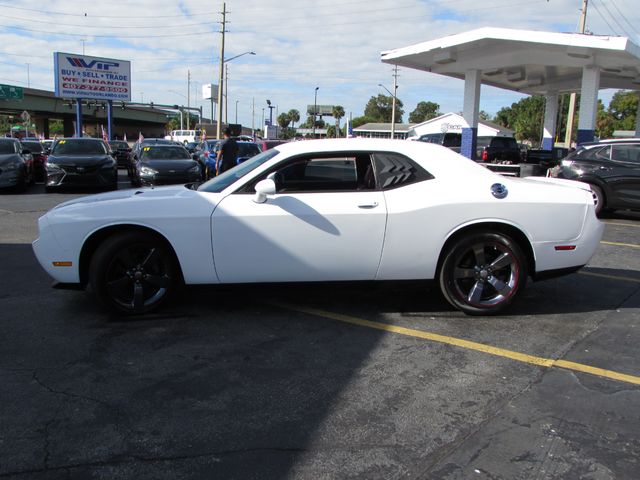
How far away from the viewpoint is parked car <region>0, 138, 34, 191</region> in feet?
48.2

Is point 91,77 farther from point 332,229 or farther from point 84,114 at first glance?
point 84,114

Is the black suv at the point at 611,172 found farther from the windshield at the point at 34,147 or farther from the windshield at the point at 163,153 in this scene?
the windshield at the point at 34,147

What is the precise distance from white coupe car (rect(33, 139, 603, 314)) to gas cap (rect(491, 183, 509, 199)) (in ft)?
0.06

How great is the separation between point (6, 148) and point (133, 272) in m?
13.5

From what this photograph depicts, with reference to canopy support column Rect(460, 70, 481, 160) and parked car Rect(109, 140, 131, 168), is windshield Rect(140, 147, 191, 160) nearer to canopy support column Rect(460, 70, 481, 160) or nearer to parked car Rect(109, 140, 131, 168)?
parked car Rect(109, 140, 131, 168)

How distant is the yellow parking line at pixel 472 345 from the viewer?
3.83m

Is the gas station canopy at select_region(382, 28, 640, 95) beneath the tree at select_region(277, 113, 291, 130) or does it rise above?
beneath

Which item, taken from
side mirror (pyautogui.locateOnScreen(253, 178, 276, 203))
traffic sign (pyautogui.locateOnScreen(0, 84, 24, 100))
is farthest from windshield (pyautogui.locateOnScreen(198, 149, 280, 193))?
traffic sign (pyautogui.locateOnScreen(0, 84, 24, 100))

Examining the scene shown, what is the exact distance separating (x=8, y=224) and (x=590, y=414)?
9.75 m

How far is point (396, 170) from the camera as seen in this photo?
4.87 m

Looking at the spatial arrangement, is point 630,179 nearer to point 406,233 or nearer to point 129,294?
point 406,233

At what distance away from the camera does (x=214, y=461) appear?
2.74m

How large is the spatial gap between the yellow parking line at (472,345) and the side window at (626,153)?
8532mm

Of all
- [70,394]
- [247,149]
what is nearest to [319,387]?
[70,394]
